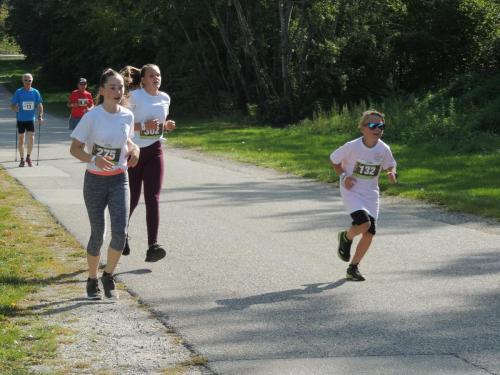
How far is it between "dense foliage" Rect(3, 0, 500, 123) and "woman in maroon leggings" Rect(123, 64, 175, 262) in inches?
899

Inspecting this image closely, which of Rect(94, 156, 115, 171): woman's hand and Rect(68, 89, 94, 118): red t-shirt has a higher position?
Rect(94, 156, 115, 171): woman's hand

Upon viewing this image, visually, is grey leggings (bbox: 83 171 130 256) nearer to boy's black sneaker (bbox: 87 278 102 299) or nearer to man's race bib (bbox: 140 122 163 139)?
boy's black sneaker (bbox: 87 278 102 299)

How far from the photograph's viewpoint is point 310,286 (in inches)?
333

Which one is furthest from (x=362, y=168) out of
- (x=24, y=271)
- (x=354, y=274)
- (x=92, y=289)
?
(x=24, y=271)

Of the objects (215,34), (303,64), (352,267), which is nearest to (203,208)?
(352,267)

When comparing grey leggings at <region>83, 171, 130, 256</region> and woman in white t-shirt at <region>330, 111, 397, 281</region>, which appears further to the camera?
woman in white t-shirt at <region>330, 111, 397, 281</region>

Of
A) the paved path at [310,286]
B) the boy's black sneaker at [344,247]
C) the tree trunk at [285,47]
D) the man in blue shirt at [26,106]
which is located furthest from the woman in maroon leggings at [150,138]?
the tree trunk at [285,47]

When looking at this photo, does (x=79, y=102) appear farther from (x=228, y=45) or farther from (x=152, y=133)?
(x=228, y=45)

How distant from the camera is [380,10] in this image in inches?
1314

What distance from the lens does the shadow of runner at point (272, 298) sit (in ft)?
25.3

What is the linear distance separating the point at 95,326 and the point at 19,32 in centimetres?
6260

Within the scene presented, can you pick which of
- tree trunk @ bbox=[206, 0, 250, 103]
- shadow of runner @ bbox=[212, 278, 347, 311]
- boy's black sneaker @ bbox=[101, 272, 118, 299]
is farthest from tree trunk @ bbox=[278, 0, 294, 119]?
boy's black sneaker @ bbox=[101, 272, 118, 299]

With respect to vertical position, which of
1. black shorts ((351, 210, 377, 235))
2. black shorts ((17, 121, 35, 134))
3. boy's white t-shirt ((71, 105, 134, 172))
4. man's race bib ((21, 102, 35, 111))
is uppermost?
boy's white t-shirt ((71, 105, 134, 172))

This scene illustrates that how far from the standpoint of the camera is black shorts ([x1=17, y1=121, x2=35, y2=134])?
2072cm
